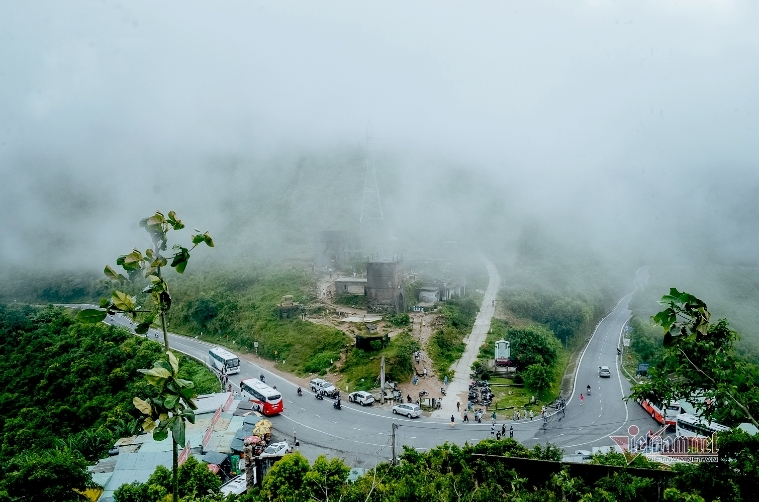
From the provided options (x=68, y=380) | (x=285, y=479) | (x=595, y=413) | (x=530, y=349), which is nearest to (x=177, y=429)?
(x=285, y=479)

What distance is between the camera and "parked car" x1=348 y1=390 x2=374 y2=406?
99.1 feet

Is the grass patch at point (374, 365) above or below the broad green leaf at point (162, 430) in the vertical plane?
below

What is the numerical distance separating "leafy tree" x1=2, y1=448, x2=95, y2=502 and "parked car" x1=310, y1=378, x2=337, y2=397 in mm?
15038

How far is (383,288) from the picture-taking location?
45.2 meters

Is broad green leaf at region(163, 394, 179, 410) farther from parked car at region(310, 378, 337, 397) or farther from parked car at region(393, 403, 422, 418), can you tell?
parked car at region(310, 378, 337, 397)

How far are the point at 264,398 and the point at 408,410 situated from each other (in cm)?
799

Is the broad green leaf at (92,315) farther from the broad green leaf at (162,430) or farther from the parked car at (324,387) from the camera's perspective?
the parked car at (324,387)

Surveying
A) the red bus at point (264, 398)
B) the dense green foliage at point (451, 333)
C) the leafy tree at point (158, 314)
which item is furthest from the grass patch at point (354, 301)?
the leafy tree at point (158, 314)

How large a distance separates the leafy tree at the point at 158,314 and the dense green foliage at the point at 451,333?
3054 centimetres

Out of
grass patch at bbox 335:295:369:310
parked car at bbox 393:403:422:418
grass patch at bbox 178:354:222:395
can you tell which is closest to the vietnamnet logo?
parked car at bbox 393:403:422:418

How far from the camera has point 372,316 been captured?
42750 mm

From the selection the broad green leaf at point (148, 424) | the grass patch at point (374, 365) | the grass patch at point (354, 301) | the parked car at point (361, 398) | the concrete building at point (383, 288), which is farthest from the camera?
the grass patch at point (354, 301)

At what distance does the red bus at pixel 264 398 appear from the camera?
29.0 m

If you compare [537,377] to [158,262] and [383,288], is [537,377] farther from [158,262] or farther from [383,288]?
[158,262]
